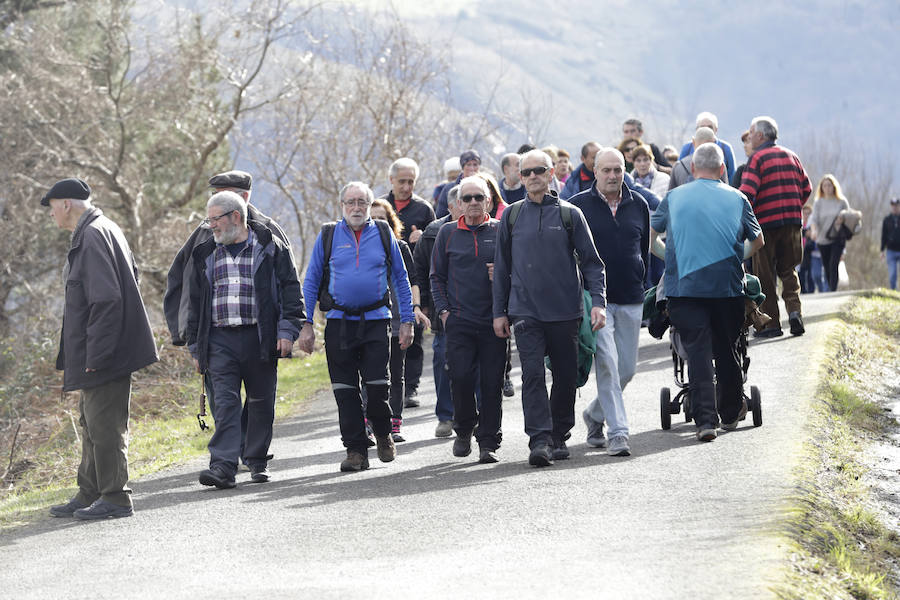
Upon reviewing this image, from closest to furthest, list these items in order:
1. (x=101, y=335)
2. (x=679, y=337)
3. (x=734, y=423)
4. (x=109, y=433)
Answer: (x=101, y=335) → (x=109, y=433) → (x=734, y=423) → (x=679, y=337)

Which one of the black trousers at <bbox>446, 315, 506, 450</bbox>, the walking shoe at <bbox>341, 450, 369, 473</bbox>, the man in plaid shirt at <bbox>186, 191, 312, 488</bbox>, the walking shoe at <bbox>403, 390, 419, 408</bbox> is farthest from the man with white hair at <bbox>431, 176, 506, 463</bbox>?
the walking shoe at <bbox>403, 390, 419, 408</bbox>

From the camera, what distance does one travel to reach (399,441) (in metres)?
10.8

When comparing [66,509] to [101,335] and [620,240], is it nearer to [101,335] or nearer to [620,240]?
[101,335]

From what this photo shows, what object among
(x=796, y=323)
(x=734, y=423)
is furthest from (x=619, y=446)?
(x=796, y=323)

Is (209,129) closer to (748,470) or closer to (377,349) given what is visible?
(377,349)

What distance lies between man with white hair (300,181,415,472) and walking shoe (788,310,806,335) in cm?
622

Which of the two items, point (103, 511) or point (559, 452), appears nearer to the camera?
point (103, 511)

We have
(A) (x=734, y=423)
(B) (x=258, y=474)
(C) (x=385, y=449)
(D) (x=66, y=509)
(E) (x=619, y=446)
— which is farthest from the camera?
(A) (x=734, y=423)

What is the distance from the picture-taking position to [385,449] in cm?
962

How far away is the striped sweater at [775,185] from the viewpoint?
13.3 meters

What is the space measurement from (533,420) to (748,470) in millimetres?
1618

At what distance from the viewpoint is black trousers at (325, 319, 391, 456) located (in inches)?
372

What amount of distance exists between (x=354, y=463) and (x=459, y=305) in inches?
56.2

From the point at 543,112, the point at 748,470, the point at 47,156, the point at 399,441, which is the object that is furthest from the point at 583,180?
the point at 543,112
